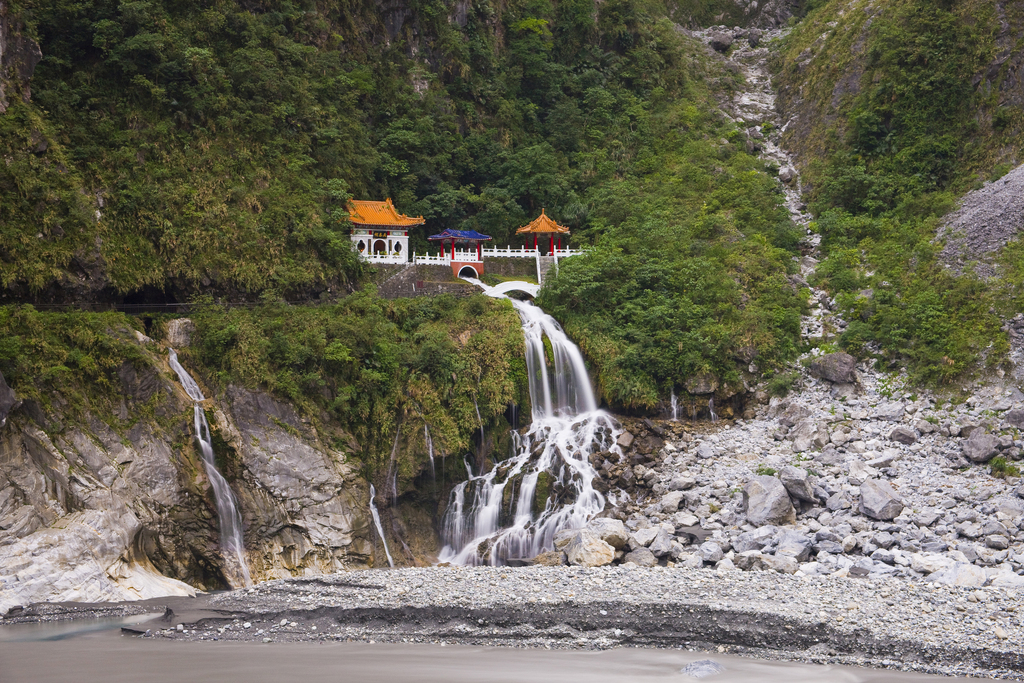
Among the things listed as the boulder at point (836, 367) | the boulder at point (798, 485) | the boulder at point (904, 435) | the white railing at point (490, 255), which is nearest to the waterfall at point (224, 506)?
the white railing at point (490, 255)

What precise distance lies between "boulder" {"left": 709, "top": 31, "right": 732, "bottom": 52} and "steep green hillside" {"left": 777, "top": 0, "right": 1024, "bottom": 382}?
1263 cm

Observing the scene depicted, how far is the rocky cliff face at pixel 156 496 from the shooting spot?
1797cm

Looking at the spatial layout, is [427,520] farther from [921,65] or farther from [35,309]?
[921,65]

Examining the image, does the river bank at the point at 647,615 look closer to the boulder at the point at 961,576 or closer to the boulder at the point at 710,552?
the boulder at the point at 961,576

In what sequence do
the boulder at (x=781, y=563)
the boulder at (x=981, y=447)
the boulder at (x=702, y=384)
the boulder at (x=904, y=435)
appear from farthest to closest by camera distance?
the boulder at (x=702, y=384) < the boulder at (x=904, y=435) < the boulder at (x=981, y=447) < the boulder at (x=781, y=563)

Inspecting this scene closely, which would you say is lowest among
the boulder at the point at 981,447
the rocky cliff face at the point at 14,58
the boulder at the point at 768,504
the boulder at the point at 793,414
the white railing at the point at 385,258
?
the boulder at the point at 768,504

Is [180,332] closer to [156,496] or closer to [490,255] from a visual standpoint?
[156,496]

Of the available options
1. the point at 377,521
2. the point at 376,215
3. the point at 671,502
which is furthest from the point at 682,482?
the point at 376,215

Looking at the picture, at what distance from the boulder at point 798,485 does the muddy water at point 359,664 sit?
9.73 m

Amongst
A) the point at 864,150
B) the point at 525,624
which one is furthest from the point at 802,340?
the point at 525,624

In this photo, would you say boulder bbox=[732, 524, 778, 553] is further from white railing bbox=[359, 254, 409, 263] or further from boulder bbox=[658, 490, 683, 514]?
white railing bbox=[359, 254, 409, 263]

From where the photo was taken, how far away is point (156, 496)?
20.7 m

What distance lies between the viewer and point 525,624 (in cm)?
1564

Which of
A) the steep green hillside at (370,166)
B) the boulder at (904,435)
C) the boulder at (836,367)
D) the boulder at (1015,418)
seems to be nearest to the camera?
the boulder at (1015,418)
